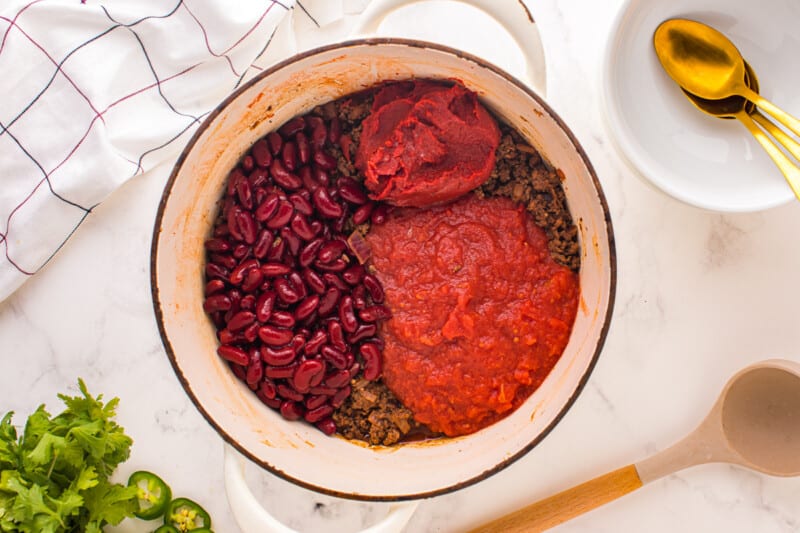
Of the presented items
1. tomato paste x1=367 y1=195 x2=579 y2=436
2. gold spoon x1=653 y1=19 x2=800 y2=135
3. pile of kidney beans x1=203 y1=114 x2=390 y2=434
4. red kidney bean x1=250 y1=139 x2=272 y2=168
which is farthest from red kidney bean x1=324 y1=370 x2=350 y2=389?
gold spoon x1=653 y1=19 x2=800 y2=135

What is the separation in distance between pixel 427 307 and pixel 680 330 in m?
0.72

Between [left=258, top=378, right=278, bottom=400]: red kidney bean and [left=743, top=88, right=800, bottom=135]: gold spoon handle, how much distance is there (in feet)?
4.30

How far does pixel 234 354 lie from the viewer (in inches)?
71.5

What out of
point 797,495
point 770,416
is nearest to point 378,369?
point 770,416

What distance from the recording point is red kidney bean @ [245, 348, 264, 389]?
1823mm

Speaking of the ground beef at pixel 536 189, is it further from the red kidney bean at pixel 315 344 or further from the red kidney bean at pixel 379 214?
the red kidney bean at pixel 315 344

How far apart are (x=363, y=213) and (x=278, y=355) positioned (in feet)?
1.29

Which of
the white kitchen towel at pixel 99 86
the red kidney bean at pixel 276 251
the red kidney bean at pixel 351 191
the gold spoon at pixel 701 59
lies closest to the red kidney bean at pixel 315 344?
the red kidney bean at pixel 276 251

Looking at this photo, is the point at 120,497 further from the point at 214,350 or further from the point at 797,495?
the point at 797,495

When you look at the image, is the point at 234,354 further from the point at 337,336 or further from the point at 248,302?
the point at 337,336

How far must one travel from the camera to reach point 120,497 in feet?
6.15

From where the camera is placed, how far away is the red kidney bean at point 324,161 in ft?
6.14

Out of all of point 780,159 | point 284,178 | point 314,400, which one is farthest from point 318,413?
point 780,159

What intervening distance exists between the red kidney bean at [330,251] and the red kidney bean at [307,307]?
0.31 ft
